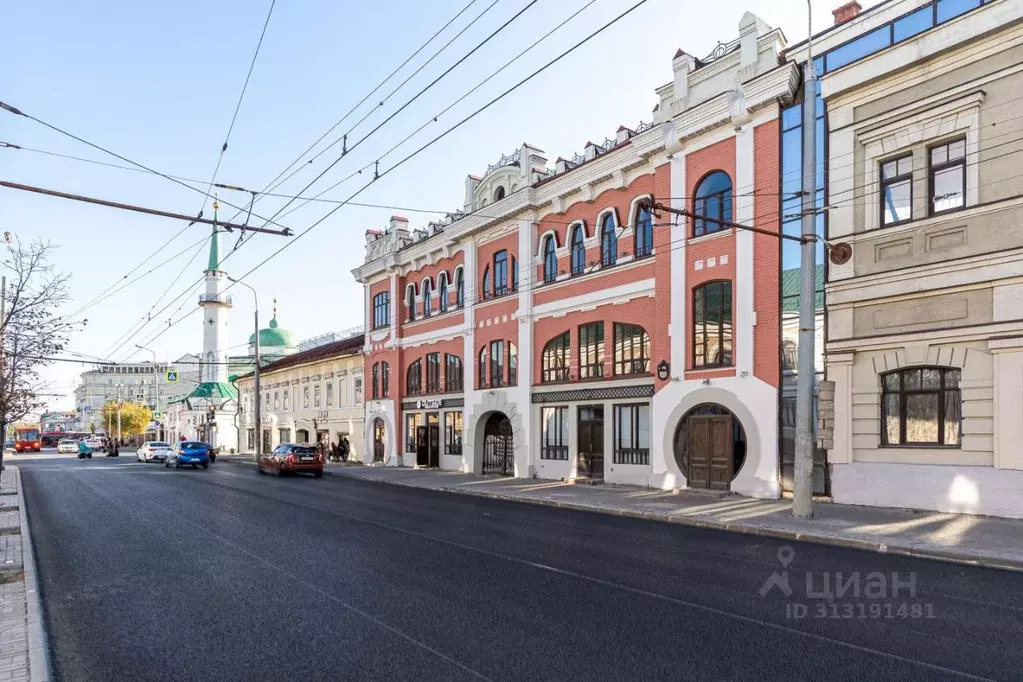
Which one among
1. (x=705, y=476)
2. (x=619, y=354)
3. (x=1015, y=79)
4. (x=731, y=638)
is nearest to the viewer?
(x=731, y=638)

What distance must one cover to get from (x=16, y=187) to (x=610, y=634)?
8.84m

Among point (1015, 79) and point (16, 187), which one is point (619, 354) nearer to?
point (1015, 79)

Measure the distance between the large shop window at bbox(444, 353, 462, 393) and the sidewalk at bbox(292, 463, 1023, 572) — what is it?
922 centimetres

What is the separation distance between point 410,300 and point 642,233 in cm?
1599

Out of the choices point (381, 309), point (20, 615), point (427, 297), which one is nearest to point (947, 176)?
point (20, 615)

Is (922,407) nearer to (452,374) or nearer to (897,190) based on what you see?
(897,190)

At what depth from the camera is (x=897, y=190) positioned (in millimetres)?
16766

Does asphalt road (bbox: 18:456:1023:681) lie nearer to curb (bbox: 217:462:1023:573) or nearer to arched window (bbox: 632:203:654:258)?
curb (bbox: 217:462:1023:573)

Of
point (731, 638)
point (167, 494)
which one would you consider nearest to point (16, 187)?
point (731, 638)

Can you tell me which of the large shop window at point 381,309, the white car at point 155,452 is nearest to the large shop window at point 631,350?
the large shop window at point 381,309

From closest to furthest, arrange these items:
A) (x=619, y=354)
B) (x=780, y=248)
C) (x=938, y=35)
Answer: (x=938, y=35)
(x=780, y=248)
(x=619, y=354)

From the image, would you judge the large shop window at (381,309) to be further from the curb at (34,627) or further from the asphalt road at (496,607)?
the curb at (34,627)

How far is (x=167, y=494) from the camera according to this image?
21.5m

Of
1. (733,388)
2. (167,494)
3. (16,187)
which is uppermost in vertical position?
(16,187)
